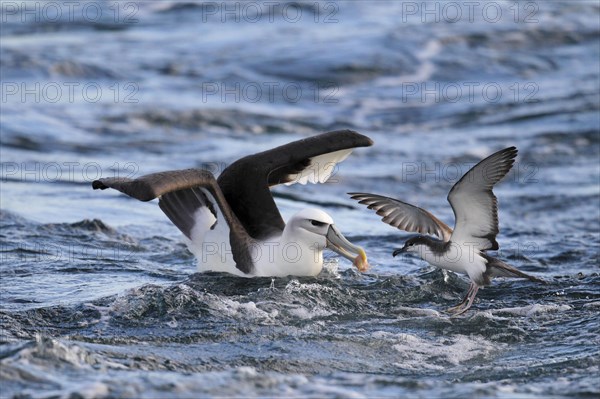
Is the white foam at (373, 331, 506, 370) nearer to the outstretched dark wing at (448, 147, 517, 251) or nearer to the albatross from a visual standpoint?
the outstretched dark wing at (448, 147, 517, 251)

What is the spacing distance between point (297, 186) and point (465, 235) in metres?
7.81

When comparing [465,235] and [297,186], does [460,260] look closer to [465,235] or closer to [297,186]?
[465,235]

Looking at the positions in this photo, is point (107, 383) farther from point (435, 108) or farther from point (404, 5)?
point (404, 5)

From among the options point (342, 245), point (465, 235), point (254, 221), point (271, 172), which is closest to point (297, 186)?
point (271, 172)

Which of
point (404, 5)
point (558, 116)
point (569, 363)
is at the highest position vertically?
point (404, 5)

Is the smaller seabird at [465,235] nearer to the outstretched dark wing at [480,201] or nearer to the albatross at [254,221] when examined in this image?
the outstretched dark wing at [480,201]

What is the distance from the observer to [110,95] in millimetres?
22734

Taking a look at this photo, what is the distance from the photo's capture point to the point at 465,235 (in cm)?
953

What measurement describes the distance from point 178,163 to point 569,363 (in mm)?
11250

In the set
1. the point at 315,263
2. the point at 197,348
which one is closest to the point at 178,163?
the point at 315,263

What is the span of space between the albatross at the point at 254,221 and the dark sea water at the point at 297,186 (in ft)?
0.87

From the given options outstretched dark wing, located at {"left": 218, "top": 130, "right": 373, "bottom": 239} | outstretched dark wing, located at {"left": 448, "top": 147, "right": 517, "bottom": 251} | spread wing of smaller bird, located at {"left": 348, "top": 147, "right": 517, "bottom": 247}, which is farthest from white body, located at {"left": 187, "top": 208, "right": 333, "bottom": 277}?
outstretched dark wing, located at {"left": 448, "top": 147, "right": 517, "bottom": 251}

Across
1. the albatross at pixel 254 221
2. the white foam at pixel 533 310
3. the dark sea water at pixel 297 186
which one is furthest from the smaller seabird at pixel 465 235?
the albatross at pixel 254 221

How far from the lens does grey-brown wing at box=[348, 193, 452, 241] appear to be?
9727mm
